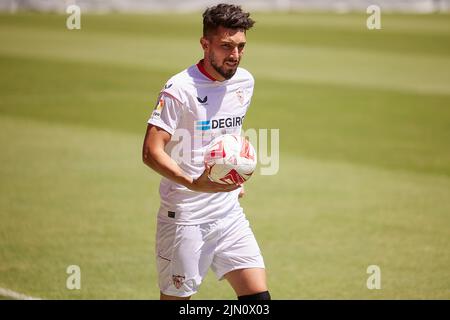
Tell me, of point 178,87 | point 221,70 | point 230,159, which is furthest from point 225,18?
point 230,159

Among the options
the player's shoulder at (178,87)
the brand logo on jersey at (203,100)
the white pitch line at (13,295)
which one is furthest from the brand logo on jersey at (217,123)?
the white pitch line at (13,295)

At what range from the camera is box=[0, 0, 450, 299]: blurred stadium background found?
31.7 feet

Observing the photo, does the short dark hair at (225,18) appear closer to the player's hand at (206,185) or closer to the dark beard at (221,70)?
the dark beard at (221,70)

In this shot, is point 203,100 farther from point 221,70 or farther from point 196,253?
point 196,253

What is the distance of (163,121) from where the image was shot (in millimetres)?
6309

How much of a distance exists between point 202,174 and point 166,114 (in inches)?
20.0

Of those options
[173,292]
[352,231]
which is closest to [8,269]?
[173,292]

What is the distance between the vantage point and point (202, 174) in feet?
20.7

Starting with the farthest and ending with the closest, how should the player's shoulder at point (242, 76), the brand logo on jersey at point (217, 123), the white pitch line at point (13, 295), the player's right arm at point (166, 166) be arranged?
1. the white pitch line at point (13, 295)
2. the player's shoulder at point (242, 76)
3. the brand logo on jersey at point (217, 123)
4. the player's right arm at point (166, 166)

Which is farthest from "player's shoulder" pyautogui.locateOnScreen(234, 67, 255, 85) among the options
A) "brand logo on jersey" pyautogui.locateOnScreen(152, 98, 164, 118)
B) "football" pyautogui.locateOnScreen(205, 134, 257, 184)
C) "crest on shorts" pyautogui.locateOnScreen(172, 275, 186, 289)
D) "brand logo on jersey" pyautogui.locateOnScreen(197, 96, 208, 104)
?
"crest on shorts" pyautogui.locateOnScreen(172, 275, 186, 289)

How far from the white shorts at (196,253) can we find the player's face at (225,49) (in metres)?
1.16

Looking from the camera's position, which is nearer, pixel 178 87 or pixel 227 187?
pixel 227 187

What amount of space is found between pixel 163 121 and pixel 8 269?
402cm

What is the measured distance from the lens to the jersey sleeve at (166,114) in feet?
20.6
